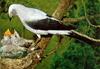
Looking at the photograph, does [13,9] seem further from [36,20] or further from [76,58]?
[76,58]

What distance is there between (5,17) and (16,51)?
0.67 m

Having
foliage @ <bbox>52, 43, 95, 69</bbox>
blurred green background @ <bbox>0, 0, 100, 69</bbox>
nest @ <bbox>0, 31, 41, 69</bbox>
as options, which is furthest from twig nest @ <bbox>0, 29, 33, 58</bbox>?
foliage @ <bbox>52, 43, 95, 69</bbox>

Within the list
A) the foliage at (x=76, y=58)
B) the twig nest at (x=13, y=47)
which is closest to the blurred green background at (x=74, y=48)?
the foliage at (x=76, y=58)

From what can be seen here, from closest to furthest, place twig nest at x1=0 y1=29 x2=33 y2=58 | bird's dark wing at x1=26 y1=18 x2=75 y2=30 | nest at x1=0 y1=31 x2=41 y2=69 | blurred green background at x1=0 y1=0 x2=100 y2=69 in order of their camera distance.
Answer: bird's dark wing at x1=26 y1=18 x2=75 y2=30 < nest at x1=0 y1=31 x2=41 y2=69 < twig nest at x1=0 y1=29 x2=33 y2=58 < blurred green background at x1=0 y1=0 x2=100 y2=69

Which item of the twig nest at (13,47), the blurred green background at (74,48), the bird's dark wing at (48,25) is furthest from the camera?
the blurred green background at (74,48)

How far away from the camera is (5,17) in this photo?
3.51 meters

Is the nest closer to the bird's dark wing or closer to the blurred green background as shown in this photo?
the bird's dark wing

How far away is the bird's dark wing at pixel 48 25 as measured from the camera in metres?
2.46

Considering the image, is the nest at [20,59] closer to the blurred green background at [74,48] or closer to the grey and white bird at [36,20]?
the grey and white bird at [36,20]

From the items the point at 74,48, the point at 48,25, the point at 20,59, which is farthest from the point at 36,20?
the point at 74,48

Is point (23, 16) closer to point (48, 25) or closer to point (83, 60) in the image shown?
point (48, 25)

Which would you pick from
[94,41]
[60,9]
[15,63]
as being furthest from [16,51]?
[94,41]

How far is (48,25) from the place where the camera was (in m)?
2.51

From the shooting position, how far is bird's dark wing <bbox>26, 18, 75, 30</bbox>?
2.46 meters
